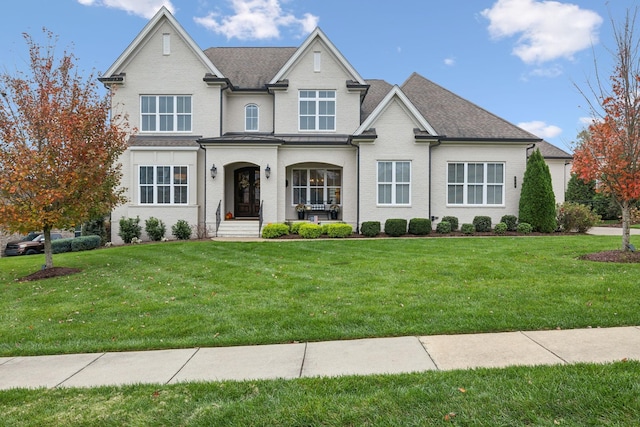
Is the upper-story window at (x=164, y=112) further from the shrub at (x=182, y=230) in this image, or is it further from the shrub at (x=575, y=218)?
the shrub at (x=575, y=218)

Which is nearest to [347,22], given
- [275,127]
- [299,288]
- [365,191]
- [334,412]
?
[275,127]

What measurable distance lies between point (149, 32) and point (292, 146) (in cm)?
939

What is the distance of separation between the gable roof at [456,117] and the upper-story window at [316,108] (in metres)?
4.88

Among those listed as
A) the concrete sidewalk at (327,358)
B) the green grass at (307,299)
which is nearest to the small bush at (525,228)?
the green grass at (307,299)

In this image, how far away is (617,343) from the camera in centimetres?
430

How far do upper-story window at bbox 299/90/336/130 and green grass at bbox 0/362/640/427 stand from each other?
57.1ft

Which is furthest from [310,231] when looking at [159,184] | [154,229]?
[159,184]

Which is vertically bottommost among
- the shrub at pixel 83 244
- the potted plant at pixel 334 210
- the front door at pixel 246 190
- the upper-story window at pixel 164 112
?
the shrub at pixel 83 244

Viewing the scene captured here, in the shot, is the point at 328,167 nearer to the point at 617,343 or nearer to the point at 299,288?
the point at 299,288

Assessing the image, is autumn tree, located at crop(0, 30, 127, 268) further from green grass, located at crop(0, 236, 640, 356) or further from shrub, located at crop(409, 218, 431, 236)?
shrub, located at crop(409, 218, 431, 236)

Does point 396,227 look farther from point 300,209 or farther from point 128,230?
point 128,230

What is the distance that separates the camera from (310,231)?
54.2 feet

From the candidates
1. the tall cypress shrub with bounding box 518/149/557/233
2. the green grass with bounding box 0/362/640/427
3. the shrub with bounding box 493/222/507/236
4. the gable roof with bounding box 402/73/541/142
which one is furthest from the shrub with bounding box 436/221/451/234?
the green grass with bounding box 0/362/640/427

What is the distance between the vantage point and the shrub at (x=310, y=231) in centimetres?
1653
